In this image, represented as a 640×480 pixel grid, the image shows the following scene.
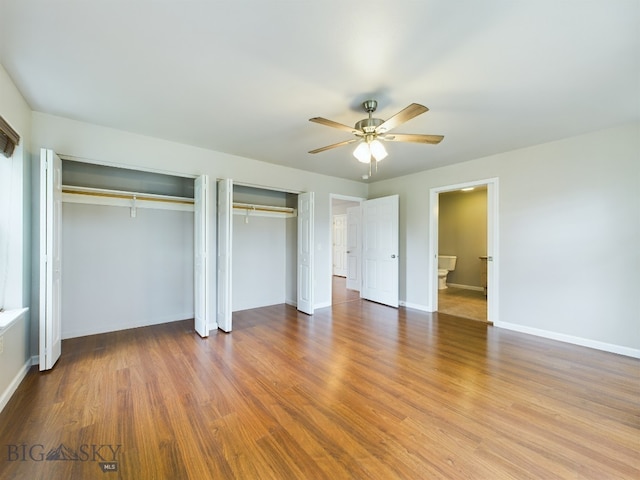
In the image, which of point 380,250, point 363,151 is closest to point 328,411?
point 363,151

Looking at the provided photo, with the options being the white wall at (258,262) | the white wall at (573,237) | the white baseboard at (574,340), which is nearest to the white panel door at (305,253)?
the white wall at (258,262)

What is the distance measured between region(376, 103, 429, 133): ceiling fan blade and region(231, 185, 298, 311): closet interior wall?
3.11 m

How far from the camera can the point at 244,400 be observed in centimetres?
212

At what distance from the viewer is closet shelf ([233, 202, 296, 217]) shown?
463 cm

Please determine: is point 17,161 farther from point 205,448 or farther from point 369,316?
point 369,316

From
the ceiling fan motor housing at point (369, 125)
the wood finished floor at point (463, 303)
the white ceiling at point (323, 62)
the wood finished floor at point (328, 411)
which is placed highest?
the white ceiling at point (323, 62)

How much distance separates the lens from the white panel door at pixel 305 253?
4469mm

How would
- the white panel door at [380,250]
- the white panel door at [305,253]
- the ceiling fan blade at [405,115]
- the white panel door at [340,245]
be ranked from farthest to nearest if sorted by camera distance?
the white panel door at [340,245] → the white panel door at [380,250] → the white panel door at [305,253] → the ceiling fan blade at [405,115]

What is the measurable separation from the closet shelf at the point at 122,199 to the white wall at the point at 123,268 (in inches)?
2.8

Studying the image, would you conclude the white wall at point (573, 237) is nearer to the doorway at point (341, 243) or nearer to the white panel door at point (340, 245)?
the doorway at point (341, 243)

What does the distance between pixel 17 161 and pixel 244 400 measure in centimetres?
282

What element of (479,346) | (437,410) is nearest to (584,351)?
(479,346)

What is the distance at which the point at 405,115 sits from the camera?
203 centimetres

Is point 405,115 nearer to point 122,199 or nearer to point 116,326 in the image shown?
point 122,199
